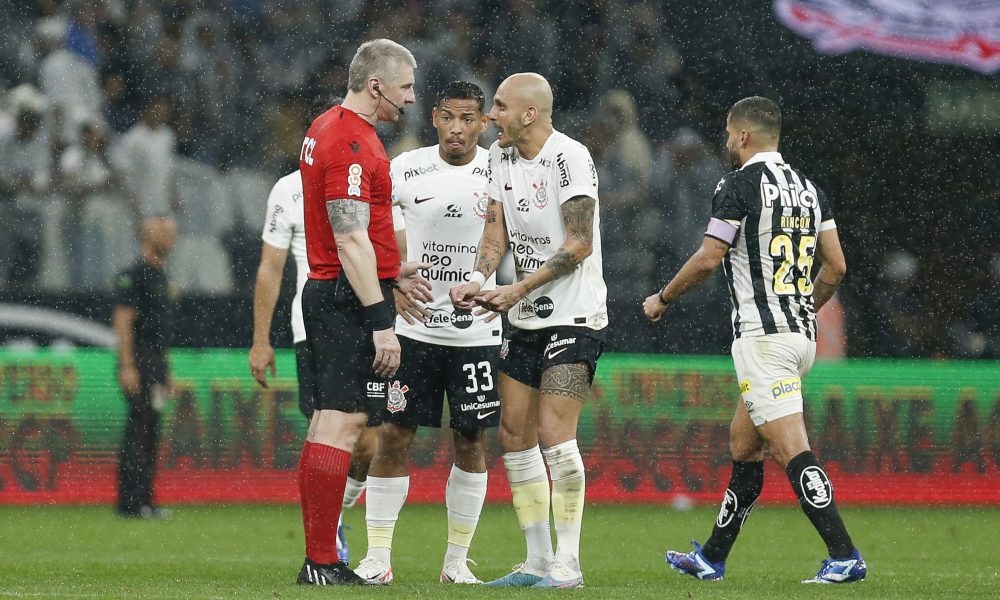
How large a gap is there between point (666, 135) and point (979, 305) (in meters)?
2.83

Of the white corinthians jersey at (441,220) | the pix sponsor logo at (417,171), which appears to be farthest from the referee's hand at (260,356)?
the pix sponsor logo at (417,171)

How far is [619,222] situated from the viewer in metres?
11.7

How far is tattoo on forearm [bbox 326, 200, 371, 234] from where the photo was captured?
18.8ft

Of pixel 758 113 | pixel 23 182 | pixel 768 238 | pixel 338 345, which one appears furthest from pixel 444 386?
pixel 23 182

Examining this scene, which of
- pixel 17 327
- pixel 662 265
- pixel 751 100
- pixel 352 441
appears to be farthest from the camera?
pixel 662 265

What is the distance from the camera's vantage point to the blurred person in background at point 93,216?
36.8 feet

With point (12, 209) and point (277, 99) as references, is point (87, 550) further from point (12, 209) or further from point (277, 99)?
point (277, 99)

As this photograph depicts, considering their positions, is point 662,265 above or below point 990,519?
above

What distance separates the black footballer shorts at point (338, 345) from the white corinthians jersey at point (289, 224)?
1.79 metres

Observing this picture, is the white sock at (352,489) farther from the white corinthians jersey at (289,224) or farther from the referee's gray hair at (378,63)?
the referee's gray hair at (378,63)

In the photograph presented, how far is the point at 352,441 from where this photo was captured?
591cm

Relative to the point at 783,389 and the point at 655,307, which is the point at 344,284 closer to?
the point at 655,307

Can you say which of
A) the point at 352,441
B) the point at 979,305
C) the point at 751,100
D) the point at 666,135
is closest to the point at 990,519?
the point at 979,305

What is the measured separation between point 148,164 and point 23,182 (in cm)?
93
